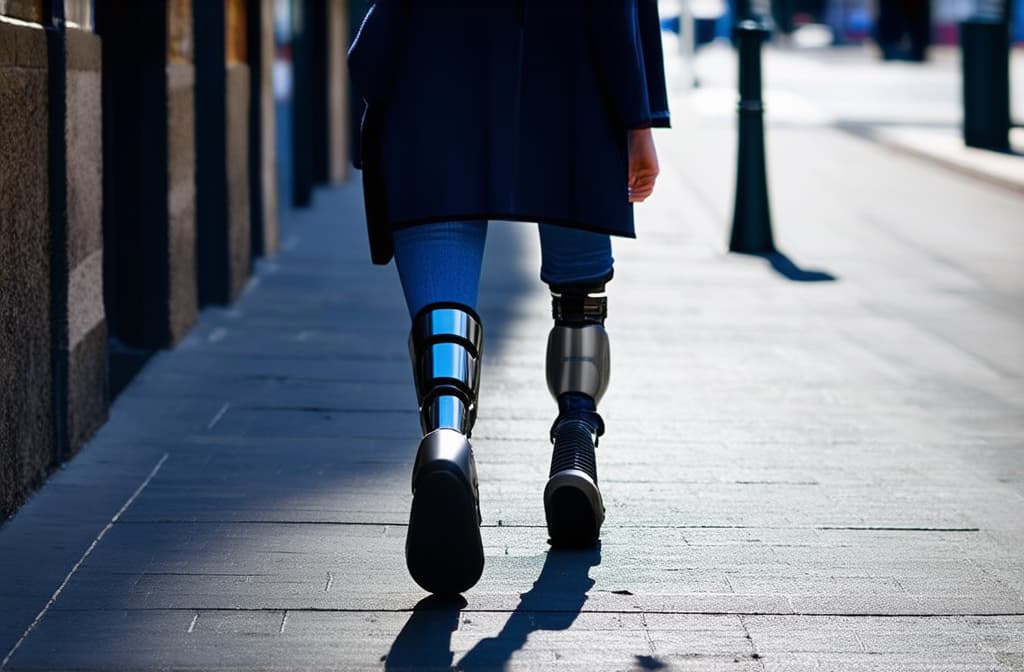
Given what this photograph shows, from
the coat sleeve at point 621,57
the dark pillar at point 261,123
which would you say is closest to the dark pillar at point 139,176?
the dark pillar at point 261,123

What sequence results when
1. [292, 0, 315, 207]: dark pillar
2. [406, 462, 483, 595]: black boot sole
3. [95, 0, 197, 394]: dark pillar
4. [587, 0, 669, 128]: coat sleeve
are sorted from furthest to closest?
[292, 0, 315, 207]: dark pillar < [95, 0, 197, 394]: dark pillar < [587, 0, 669, 128]: coat sleeve < [406, 462, 483, 595]: black boot sole

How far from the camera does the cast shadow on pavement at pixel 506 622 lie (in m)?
2.97

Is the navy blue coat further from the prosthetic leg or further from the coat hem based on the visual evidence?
the prosthetic leg

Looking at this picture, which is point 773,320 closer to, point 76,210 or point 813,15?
point 76,210

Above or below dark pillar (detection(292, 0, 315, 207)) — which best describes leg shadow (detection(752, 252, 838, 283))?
below

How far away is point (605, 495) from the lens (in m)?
4.19

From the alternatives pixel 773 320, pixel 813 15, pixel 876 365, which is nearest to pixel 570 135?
pixel 876 365

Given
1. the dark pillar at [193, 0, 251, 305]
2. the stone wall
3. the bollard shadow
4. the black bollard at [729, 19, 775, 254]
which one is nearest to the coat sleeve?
the stone wall

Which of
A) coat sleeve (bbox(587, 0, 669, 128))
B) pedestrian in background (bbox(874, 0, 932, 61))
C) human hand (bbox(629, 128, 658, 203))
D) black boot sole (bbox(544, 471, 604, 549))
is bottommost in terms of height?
black boot sole (bbox(544, 471, 604, 549))

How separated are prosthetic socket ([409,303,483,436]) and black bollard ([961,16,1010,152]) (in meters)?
12.1

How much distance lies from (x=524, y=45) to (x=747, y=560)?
1083 millimetres

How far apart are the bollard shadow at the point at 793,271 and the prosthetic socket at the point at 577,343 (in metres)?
4.43

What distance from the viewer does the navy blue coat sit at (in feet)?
11.2

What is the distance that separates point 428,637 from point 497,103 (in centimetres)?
99
